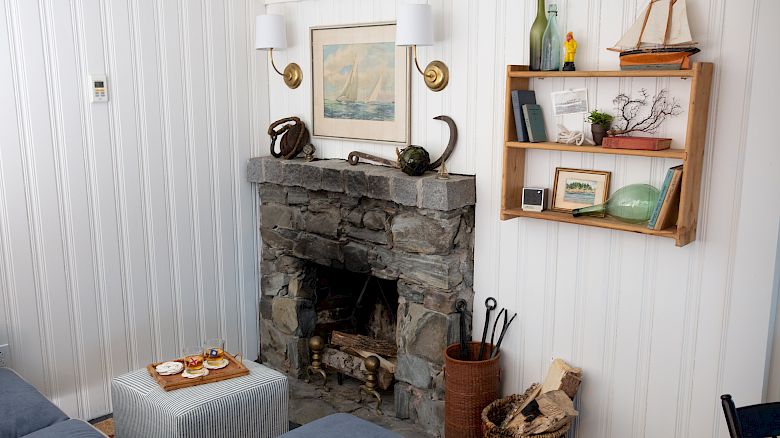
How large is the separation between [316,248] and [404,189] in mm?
756

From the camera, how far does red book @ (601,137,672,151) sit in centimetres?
246

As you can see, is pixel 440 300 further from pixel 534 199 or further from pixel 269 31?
pixel 269 31

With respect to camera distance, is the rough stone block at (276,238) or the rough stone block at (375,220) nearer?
the rough stone block at (375,220)

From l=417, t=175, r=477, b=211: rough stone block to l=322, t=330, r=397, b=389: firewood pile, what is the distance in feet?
3.12

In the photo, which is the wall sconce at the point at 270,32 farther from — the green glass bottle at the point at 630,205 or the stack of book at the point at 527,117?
the green glass bottle at the point at 630,205

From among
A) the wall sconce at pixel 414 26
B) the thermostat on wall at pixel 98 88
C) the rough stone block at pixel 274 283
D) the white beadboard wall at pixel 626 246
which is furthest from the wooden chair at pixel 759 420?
the thermostat on wall at pixel 98 88

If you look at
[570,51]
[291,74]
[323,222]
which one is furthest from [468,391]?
[291,74]

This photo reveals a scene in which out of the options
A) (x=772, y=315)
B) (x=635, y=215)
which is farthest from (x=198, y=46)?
(x=772, y=315)

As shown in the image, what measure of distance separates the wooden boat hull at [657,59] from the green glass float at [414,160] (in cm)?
98

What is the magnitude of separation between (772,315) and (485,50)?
149cm

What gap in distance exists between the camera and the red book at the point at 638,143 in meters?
2.46

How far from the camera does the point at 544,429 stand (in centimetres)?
271

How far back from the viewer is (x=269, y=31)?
3572 millimetres

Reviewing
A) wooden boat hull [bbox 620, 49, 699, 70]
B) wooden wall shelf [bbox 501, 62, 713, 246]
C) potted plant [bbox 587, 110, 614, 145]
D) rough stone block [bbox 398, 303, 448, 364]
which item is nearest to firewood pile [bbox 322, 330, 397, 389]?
rough stone block [bbox 398, 303, 448, 364]
